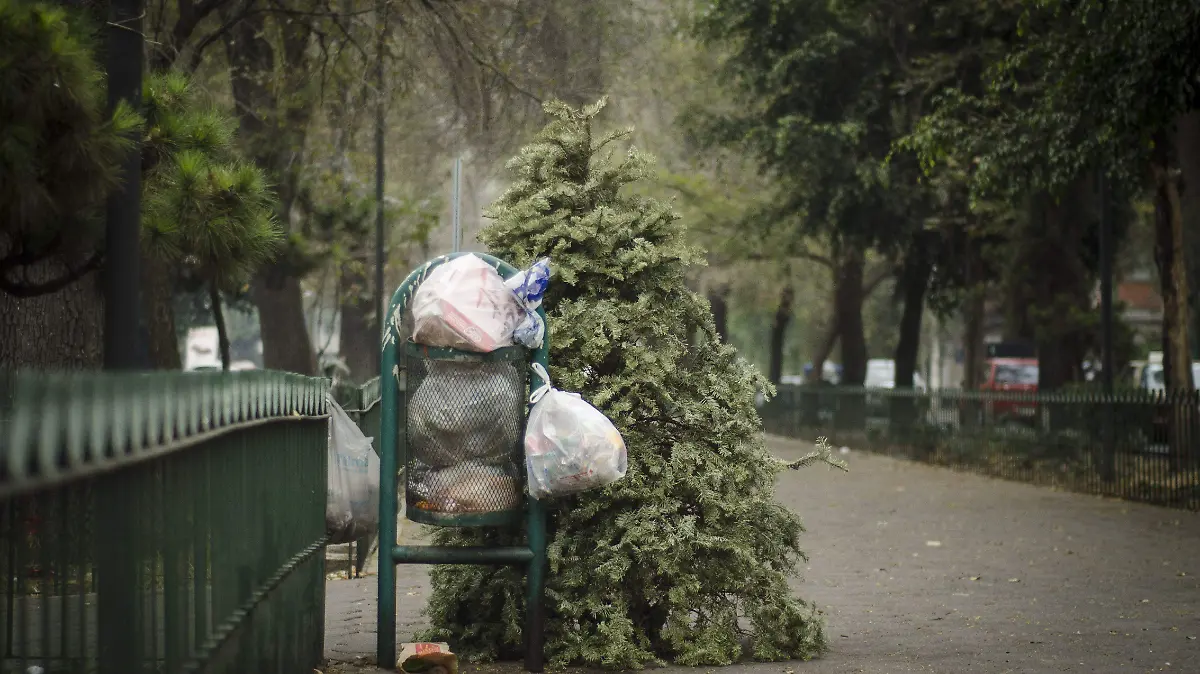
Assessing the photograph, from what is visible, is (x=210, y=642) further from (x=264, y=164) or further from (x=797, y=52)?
(x=797, y=52)

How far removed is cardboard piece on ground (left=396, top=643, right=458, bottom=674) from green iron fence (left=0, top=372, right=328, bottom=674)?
107cm

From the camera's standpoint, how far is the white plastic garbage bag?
6766 millimetres

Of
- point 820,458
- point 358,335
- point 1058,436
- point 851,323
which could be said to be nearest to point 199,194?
point 820,458

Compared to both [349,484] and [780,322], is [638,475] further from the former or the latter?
[780,322]

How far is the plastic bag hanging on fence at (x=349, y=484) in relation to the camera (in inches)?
292

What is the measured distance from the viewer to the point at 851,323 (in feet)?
137

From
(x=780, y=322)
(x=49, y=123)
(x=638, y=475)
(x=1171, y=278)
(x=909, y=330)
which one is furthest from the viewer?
(x=780, y=322)

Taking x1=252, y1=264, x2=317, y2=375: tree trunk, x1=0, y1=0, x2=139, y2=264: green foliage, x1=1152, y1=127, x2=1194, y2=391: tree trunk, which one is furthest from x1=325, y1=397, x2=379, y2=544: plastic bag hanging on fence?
x1=252, y1=264, x2=317, y2=375: tree trunk

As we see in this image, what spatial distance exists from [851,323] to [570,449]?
3574cm

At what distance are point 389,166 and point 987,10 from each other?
12.6 metres

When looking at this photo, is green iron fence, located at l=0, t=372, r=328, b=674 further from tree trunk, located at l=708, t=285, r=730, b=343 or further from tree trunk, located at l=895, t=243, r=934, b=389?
tree trunk, located at l=708, t=285, r=730, b=343

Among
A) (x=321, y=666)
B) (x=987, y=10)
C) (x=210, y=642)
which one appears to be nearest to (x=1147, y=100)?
(x=987, y=10)

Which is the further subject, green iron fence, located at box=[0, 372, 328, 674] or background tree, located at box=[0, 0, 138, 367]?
background tree, located at box=[0, 0, 138, 367]

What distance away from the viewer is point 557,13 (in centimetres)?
1794
